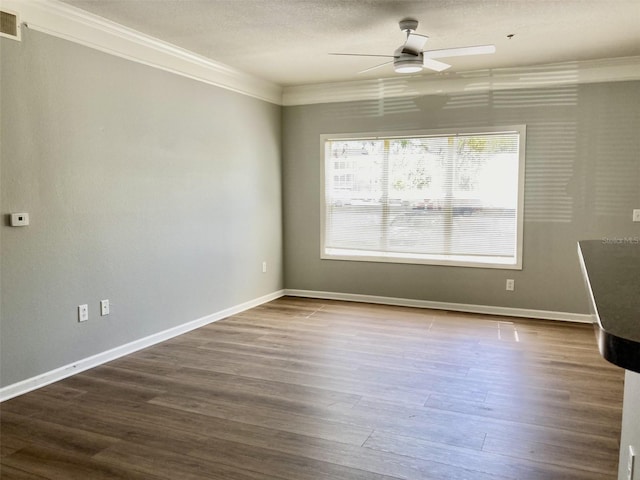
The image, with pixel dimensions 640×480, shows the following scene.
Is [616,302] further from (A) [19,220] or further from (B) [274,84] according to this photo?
(B) [274,84]

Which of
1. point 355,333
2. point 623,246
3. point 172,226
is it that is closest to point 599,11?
point 623,246

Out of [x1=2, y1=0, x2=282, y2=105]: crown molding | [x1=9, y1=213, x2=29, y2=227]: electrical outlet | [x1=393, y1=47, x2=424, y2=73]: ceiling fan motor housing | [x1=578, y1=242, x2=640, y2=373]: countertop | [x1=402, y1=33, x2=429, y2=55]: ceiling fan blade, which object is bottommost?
[x1=578, y1=242, x2=640, y2=373]: countertop

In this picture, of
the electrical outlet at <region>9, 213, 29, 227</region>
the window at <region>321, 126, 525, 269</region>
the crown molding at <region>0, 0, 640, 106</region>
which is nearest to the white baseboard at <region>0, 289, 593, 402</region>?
the window at <region>321, 126, 525, 269</region>

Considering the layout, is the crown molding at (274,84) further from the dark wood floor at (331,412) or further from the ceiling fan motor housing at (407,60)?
the dark wood floor at (331,412)

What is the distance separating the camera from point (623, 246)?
1.78 m

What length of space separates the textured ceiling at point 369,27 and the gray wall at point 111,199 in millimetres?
507

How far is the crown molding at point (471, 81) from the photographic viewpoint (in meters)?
4.61

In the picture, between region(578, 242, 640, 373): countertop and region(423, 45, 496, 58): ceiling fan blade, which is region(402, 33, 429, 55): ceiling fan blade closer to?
region(423, 45, 496, 58): ceiling fan blade

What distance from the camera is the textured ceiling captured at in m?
3.23

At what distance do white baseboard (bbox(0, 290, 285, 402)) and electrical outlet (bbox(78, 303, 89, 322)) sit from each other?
12.0 inches

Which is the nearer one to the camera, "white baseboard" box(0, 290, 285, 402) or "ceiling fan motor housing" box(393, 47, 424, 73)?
"white baseboard" box(0, 290, 285, 402)

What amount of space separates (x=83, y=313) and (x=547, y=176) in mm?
4460

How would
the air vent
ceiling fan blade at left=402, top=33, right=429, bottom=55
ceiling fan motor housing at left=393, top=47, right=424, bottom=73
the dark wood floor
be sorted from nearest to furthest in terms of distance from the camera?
the dark wood floor → the air vent → ceiling fan blade at left=402, top=33, right=429, bottom=55 → ceiling fan motor housing at left=393, top=47, right=424, bottom=73

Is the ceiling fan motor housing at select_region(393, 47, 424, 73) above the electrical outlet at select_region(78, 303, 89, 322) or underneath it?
above
